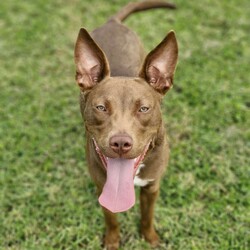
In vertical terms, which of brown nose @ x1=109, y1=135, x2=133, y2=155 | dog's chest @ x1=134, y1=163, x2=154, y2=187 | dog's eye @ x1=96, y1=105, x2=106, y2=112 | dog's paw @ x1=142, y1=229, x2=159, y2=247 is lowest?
dog's paw @ x1=142, y1=229, x2=159, y2=247

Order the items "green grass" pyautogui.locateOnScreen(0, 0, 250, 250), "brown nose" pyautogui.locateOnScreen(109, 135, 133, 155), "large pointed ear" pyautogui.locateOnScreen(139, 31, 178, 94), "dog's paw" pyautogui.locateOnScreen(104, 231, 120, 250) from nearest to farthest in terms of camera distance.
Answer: "brown nose" pyautogui.locateOnScreen(109, 135, 133, 155), "large pointed ear" pyautogui.locateOnScreen(139, 31, 178, 94), "dog's paw" pyautogui.locateOnScreen(104, 231, 120, 250), "green grass" pyautogui.locateOnScreen(0, 0, 250, 250)

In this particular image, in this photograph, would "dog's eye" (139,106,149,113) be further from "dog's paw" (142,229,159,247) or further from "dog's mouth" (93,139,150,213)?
"dog's paw" (142,229,159,247)

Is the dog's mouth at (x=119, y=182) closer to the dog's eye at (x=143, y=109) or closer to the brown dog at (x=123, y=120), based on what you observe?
the brown dog at (x=123, y=120)

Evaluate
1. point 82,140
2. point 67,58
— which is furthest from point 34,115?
point 67,58

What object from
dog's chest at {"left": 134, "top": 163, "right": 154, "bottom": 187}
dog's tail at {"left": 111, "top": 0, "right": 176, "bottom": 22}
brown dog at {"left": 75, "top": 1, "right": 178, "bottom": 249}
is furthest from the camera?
dog's tail at {"left": 111, "top": 0, "right": 176, "bottom": 22}

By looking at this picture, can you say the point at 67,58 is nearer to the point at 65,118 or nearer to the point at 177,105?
the point at 65,118

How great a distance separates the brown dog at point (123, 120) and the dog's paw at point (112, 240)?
10.1 inches

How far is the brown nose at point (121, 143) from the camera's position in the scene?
3.14m

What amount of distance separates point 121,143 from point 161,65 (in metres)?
0.84

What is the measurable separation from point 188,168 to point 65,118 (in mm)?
1696

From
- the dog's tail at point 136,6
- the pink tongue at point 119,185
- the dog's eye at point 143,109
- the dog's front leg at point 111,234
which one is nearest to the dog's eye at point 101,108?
the dog's eye at point 143,109

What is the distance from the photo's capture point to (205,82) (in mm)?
6113

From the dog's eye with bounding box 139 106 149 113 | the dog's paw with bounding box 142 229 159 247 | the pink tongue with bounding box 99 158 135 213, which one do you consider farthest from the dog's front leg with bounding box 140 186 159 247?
the dog's eye with bounding box 139 106 149 113

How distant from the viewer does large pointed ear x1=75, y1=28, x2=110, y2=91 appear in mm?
3596
